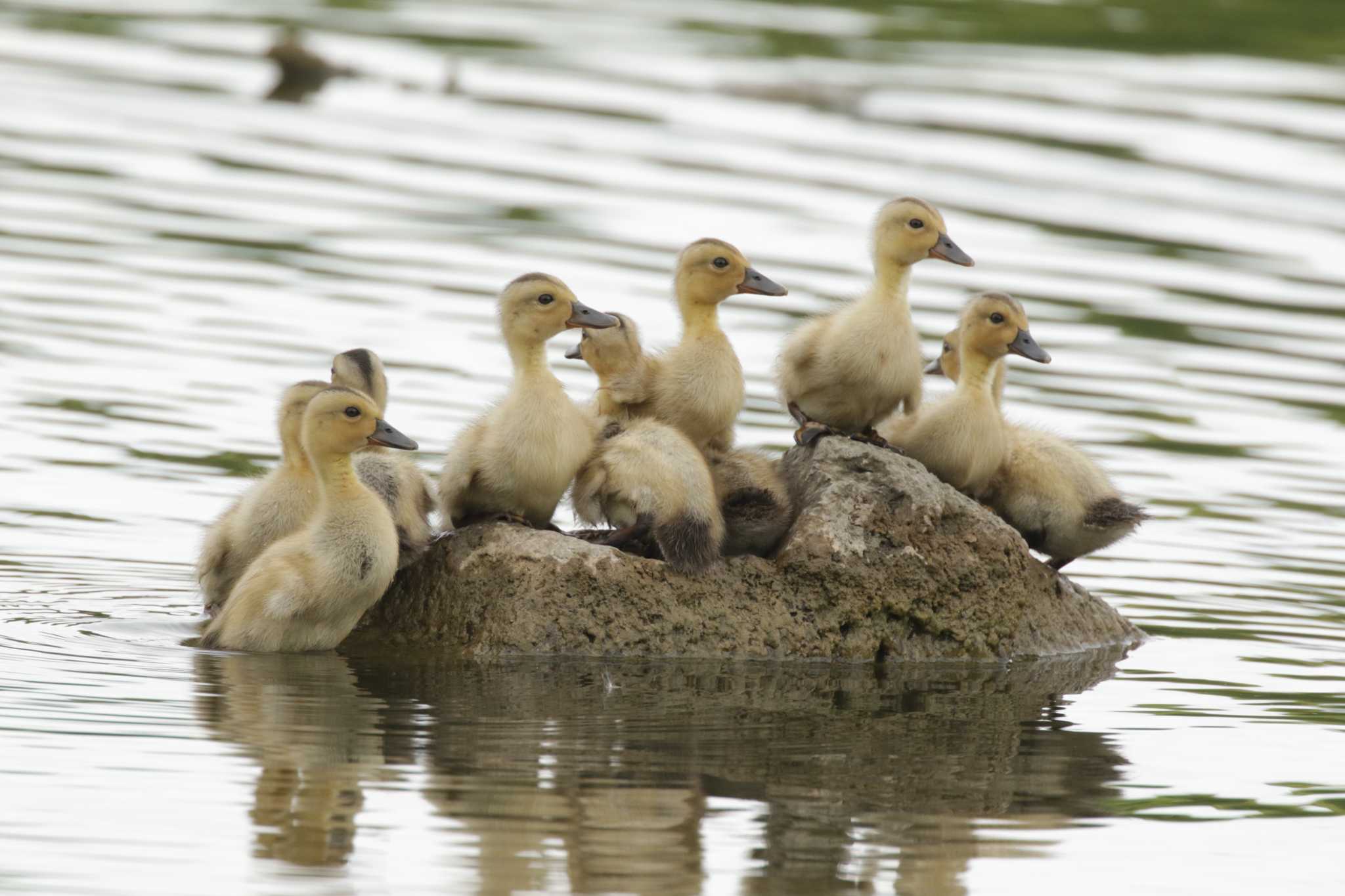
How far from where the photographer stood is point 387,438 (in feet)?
32.6

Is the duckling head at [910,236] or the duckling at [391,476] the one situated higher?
the duckling head at [910,236]

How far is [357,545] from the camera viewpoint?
386 inches

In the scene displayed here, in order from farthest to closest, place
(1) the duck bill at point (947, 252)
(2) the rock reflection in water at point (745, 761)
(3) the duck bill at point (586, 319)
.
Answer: (1) the duck bill at point (947, 252) < (3) the duck bill at point (586, 319) < (2) the rock reflection in water at point (745, 761)

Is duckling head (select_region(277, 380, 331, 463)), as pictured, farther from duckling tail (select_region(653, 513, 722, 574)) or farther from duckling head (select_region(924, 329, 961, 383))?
duckling head (select_region(924, 329, 961, 383))

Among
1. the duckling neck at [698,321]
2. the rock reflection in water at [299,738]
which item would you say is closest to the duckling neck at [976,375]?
the duckling neck at [698,321]

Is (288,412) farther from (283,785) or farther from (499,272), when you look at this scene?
(499,272)

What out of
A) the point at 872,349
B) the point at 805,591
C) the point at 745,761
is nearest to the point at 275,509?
the point at 805,591

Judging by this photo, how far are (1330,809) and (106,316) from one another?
1157 centimetres

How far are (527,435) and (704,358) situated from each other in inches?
40.2

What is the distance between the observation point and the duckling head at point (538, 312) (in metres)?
10.3

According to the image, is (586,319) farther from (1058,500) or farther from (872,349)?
(1058,500)

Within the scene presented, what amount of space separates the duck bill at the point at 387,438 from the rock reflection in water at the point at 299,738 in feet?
3.10

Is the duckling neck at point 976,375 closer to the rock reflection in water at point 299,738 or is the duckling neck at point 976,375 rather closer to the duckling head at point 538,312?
the duckling head at point 538,312

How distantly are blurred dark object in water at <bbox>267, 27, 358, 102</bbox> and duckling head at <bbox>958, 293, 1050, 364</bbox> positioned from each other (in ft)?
57.1
